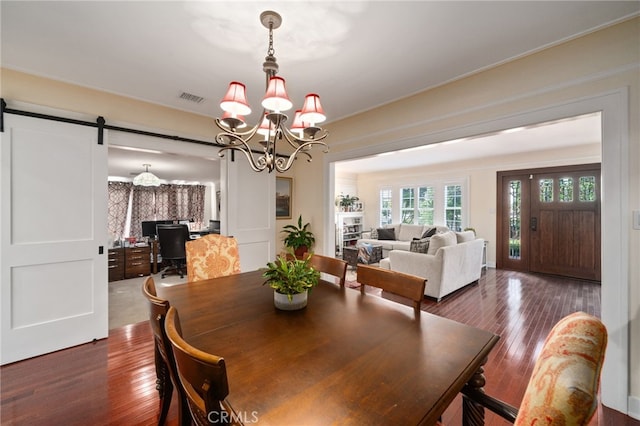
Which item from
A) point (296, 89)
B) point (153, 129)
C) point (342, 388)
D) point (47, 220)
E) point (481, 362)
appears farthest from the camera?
point (153, 129)

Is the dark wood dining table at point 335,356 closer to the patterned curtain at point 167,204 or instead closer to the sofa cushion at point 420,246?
the sofa cushion at point 420,246

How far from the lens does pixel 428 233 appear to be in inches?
250

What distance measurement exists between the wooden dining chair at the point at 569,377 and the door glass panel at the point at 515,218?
20.4 ft

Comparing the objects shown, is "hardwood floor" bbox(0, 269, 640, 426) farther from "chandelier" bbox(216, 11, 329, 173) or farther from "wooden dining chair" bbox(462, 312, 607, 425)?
"chandelier" bbox(216, 11, 329, 173)

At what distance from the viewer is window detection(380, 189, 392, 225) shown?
326 inches

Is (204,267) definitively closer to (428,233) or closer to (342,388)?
(342,388)

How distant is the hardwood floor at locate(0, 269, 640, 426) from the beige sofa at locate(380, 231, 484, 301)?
35cm

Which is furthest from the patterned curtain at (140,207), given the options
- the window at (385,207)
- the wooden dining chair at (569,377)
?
the wooden dining chair at (569,377)

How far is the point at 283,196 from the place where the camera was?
14.0ft

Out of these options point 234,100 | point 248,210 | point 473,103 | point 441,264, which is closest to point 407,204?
point 441,264

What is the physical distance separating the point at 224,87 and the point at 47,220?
Result: 81.6 inches

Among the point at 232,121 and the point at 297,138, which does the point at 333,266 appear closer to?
the point at 297,138

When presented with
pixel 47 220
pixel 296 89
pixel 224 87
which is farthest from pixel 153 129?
pixel 296 89

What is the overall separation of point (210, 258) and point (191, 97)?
5.98 feet
